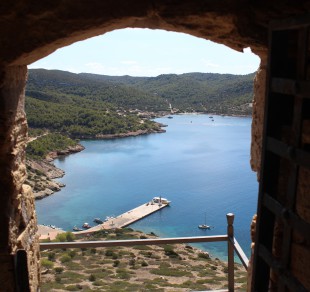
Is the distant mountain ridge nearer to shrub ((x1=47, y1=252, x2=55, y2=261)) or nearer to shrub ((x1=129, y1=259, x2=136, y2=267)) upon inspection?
shrub ((x1=47, y1=252, x2=55, y2=261))

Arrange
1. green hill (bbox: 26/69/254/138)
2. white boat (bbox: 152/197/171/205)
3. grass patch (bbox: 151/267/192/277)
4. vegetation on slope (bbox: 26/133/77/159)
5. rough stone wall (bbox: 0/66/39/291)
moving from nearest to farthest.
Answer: rough stone wall (bbox: 0/66/39/291) < grass patch (bbox: 151/267/192/277) < white boat (bbox: 152/197/171/205) < vegetation on slope (bbox: 26/133/77/159) < green hill (bbox: 26/69/254/138)

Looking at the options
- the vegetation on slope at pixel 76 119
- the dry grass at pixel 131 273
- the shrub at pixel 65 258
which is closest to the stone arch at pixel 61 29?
the dry grass at pixel 131 273

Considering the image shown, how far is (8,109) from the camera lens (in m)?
2.44

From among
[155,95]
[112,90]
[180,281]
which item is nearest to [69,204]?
[180,281]

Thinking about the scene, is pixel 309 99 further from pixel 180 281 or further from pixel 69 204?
pixel 69 204

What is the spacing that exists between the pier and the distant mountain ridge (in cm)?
2446

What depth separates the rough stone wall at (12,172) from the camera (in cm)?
242

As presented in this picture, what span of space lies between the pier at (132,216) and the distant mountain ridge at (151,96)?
24.5 m

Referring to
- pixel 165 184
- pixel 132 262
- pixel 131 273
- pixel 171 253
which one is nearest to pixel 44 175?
pixel 165 184

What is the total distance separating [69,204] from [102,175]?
765cm

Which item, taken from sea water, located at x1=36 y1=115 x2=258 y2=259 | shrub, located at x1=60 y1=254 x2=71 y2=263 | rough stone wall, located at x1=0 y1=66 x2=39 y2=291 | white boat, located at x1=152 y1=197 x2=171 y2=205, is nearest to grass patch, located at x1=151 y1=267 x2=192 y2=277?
shrub, located at x1=60 y1=254 x2=71 y2=263

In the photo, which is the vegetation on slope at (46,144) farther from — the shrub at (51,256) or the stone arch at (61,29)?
the stone arch at (61,29)

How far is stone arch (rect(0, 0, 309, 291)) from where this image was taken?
216 cm

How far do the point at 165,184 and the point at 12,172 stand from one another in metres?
34.5
